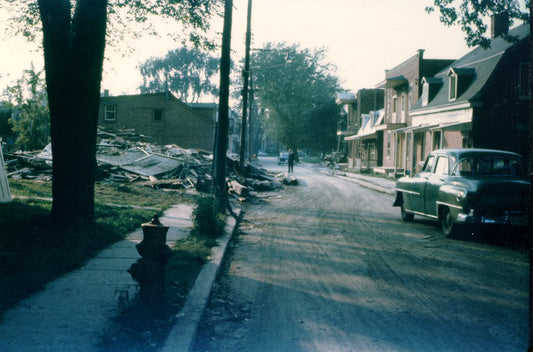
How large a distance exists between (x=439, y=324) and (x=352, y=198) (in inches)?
541

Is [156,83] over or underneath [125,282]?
over

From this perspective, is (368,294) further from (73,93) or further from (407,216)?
(407,216)

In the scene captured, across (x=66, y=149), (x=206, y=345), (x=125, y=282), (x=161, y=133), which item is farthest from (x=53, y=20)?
(x=161, y=133)

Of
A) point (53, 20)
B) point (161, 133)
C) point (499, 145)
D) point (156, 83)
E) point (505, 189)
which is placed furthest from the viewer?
point (156, 83)

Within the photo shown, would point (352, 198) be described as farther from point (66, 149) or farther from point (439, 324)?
point (439, 324)

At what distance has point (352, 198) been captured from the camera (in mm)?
18234

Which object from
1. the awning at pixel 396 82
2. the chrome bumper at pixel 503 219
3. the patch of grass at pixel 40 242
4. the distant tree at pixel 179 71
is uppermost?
the distant tree at pixel 179 71

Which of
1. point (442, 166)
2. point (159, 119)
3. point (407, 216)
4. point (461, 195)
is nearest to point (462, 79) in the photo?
point (407, 216)

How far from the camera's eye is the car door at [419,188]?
1080cm

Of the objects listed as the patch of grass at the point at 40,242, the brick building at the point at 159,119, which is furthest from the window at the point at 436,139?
the brick building at the point at 159,119

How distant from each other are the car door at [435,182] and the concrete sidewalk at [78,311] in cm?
536

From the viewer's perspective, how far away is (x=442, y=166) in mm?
10391

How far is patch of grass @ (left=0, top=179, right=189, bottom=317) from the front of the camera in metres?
5.35

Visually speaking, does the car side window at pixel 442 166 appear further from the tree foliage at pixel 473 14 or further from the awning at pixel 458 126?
the awning at pixel 458 126
